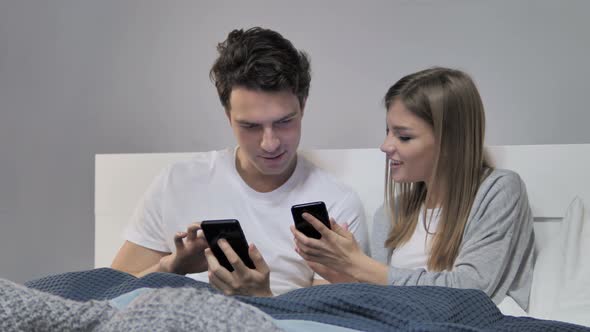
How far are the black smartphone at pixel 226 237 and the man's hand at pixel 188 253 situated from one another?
69mm

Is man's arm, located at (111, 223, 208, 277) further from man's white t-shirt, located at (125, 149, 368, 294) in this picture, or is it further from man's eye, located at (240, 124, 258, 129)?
man's eye, located at (240, 124, 258, 129)

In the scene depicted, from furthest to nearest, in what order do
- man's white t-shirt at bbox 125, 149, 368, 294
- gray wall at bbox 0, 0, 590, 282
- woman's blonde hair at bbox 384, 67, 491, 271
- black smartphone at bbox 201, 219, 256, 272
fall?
gray wall at bbox 0, 0, 590, 282, man's white t-shirt at bbox 125, 149, 368, 294, woman's blonde hair at bbox 384, 67, 491, 271, black smartphone at bbox 201, 219, 256, 272

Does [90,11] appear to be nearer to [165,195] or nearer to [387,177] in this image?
[165,195]

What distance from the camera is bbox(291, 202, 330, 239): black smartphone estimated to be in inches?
60.4

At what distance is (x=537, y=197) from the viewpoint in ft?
5.88

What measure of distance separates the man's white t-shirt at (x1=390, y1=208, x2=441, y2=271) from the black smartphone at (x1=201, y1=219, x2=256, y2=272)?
0.39 m

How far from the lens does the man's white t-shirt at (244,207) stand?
6.09 ft

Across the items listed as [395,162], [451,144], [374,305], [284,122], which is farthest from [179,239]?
[374,305]

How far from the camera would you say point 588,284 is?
1439mm

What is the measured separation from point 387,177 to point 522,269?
0.41 metres

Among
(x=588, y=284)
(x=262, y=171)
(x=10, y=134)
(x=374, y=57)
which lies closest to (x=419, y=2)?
(x=374, y=57)

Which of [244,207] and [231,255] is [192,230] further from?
[244,207]

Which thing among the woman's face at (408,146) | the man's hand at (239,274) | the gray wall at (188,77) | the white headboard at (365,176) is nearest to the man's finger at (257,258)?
the man's hand at (239,274)

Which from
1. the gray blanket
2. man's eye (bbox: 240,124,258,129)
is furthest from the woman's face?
the gray blanket
